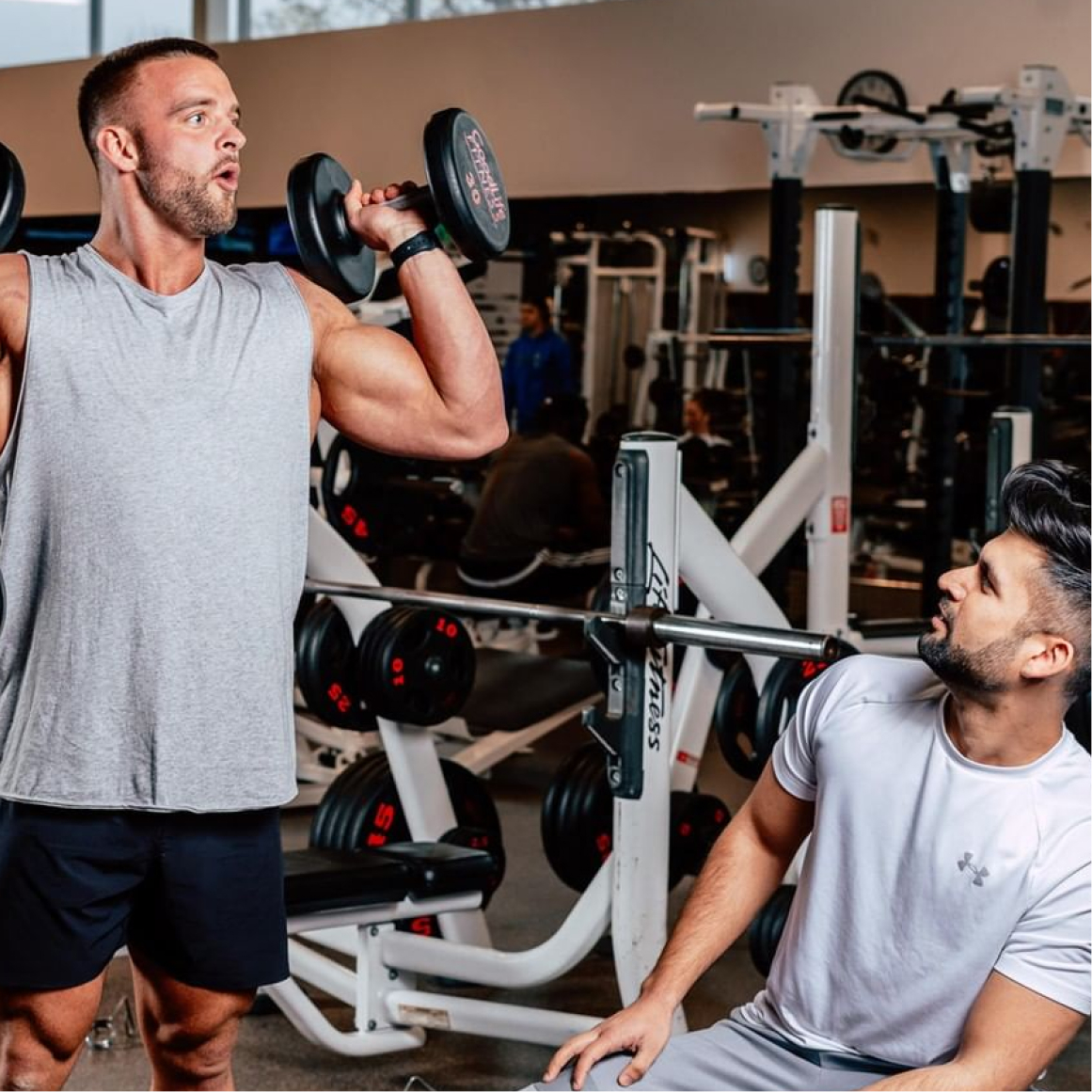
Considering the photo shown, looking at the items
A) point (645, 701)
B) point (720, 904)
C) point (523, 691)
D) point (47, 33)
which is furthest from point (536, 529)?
point (47, 33)

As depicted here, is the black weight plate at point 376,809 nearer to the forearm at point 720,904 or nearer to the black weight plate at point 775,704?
the black weight plate at point 775,704

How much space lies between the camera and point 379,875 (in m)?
2.54

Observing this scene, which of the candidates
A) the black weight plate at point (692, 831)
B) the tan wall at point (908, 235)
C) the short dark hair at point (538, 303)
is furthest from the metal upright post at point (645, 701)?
the short dark hair at point (538, 303)

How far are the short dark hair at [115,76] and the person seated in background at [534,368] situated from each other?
18.1 ft

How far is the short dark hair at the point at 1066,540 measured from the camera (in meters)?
1.41

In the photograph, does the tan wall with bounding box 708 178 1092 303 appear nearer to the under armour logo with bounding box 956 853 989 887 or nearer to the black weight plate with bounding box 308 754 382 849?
the black weight plate with bounding box 308 754 382 849

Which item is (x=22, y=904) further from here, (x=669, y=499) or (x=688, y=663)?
(x=688, y=663)

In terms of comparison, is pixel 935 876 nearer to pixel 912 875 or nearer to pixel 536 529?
pixel 912 875

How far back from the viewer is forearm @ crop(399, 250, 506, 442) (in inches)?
64.2

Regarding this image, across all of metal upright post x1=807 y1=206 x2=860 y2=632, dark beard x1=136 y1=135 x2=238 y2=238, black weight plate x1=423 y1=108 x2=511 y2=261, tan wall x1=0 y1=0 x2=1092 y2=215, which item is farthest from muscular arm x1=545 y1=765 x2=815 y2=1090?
tan wall x1=0 y1=0 x2=1092 y2=215

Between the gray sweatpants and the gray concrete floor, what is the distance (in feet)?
3.85

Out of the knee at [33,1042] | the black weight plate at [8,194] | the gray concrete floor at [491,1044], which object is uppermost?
the black weight plate at [8,194]

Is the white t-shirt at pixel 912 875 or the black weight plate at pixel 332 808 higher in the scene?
the white t-shirt at pixel 912 875

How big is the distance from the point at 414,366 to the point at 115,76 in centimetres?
38
